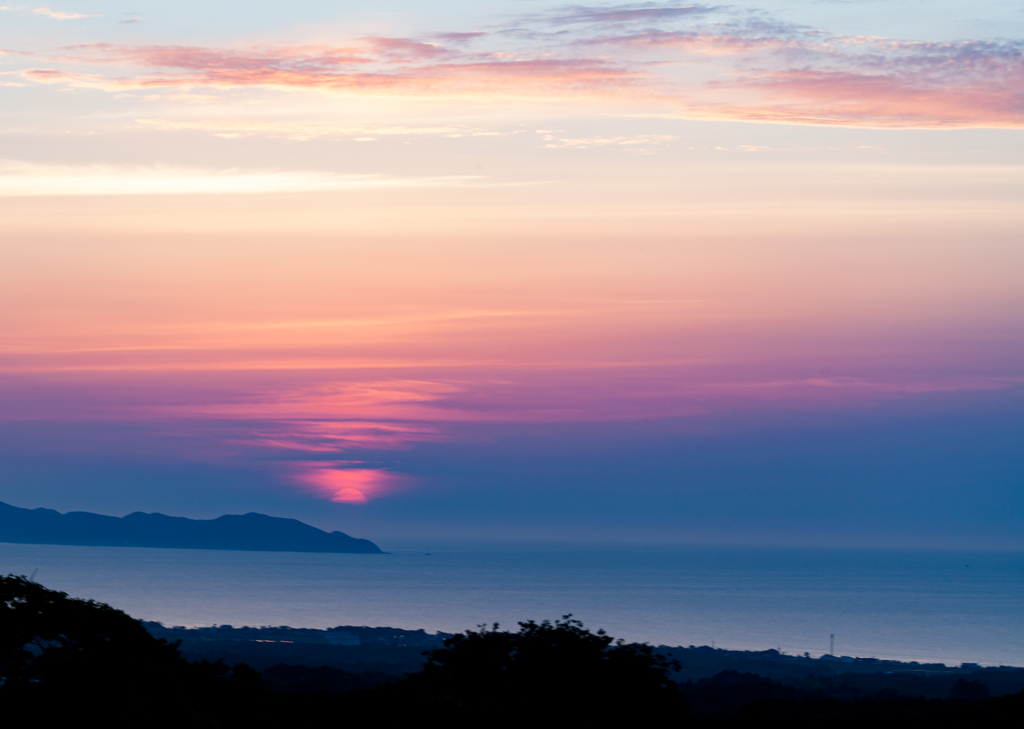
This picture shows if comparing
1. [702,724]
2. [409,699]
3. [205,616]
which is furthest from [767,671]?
[205,616]

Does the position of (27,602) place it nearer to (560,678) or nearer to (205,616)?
(560,678)

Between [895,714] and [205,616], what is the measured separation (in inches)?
5567

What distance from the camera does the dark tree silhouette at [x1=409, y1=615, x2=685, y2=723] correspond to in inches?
991

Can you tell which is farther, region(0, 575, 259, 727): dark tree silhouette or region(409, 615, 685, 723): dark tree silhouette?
region(409, 615, 685, 723): dark tree silhouette

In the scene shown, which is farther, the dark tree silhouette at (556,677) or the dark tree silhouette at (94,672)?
the dark tree silhouette at (556,677)

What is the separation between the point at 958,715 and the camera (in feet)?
105

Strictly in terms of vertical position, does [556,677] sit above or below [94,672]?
above

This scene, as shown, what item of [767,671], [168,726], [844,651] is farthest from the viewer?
[844,651]

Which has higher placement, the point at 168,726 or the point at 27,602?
the point at 27,602

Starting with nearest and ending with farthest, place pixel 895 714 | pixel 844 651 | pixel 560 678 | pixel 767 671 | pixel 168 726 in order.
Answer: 1. pixel 168 726
2. pixel 560 678
3. pixel 895 714
4. pixel 767 671
5. pixel 844 651

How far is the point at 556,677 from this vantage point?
26109 millimetres

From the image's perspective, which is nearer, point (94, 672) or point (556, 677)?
point (94, 672)

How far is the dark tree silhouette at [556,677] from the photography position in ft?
82.6

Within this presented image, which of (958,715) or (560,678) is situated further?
(958,715)
